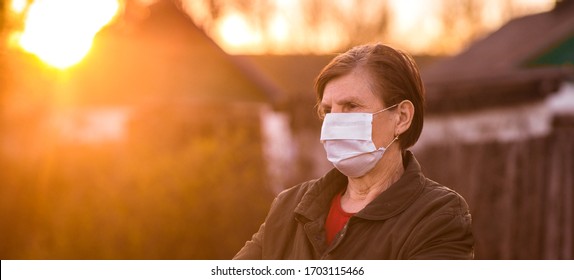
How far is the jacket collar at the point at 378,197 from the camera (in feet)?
9.66

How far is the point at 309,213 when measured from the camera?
308 cm

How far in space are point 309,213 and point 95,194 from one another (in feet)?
21.1

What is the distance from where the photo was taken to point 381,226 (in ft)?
9.59

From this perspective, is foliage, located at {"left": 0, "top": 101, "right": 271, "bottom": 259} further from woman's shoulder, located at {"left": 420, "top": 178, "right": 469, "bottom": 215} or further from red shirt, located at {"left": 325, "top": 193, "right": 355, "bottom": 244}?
woman's shoulder, located at {"left": 420, "top": 178, "right": 469, "bottom": 215}

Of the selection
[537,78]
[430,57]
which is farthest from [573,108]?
[430,57]

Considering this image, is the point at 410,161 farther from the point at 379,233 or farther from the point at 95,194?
the point at 95,194

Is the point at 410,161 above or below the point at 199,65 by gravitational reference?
below

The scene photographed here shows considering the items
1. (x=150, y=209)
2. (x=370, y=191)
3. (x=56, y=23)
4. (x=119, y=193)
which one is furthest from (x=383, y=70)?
(x=56, y=23)

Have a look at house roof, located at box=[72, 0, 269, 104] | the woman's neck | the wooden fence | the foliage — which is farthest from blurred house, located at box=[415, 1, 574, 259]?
house roof, located at box=[72, 0, 269, 104]

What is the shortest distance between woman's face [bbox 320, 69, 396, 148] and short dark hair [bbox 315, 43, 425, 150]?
16mm

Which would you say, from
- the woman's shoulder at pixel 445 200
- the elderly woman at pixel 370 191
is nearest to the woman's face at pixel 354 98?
the elderly woman at pixel 370 191

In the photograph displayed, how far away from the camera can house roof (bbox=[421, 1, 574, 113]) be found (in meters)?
14.2

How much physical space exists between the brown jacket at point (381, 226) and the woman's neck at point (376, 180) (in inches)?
1.7
